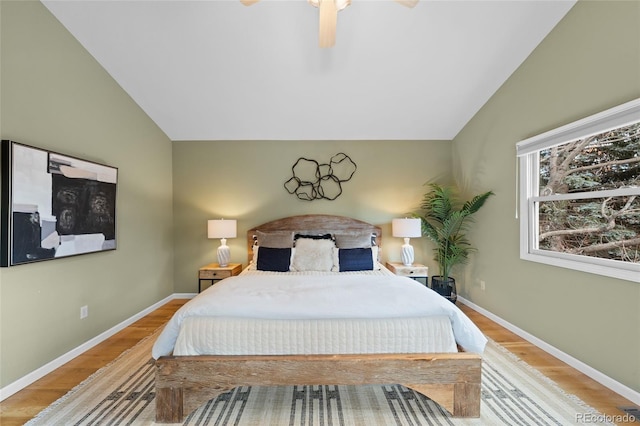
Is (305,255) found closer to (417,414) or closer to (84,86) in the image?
(417,414)

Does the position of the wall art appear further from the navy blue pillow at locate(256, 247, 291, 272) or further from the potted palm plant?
the potted palm plant

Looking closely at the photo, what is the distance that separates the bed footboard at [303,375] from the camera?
1696mm

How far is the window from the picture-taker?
2014mm

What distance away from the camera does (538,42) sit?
264cm

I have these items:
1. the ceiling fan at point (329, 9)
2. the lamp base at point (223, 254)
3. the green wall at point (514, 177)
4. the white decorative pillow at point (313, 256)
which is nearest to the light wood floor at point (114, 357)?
the green wall at point (514, 177)

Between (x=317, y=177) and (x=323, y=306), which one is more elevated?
(x=317, y=177)

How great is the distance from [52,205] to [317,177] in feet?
9.30

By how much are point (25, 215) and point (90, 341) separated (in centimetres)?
132

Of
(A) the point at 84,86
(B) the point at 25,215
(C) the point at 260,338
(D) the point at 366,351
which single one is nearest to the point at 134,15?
(A) the point at 84,86

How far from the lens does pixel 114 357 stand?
2.49 meters

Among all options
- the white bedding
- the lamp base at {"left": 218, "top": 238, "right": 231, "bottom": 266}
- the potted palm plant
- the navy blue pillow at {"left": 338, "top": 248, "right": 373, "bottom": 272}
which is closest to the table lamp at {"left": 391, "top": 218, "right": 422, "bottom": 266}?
the potted palm plant

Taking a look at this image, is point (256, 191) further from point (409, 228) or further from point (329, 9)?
point (329, 9)

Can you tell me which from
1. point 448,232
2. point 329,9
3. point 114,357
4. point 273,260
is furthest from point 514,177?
point 114,357

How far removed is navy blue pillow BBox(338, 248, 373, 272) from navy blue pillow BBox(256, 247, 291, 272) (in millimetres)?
647
